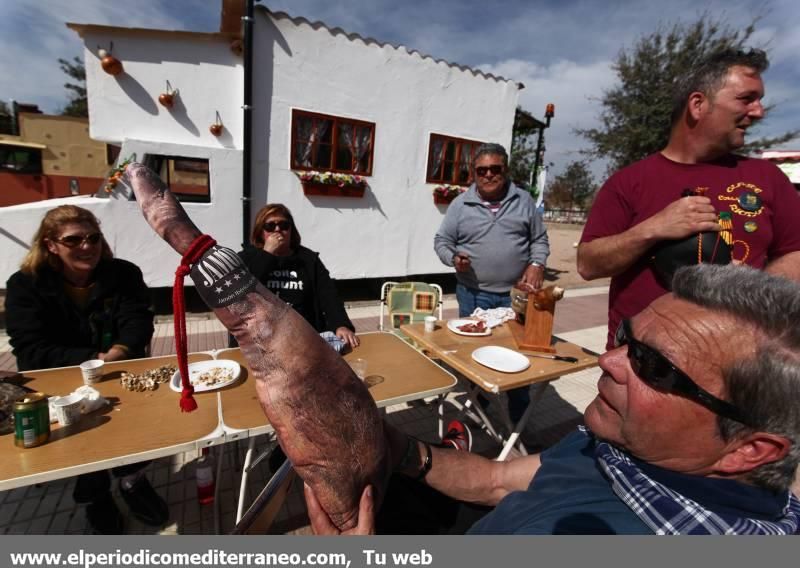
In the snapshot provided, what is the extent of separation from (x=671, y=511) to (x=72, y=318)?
3.03 m

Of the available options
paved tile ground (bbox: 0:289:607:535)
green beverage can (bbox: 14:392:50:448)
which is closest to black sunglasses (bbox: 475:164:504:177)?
paved tile ground (bbox: 0:289:607:535)

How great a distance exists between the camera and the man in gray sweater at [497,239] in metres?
3.01

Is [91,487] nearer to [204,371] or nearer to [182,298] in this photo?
[204,371]

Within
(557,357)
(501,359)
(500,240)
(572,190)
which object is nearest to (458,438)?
(501,359)

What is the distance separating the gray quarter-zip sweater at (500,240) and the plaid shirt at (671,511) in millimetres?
2153

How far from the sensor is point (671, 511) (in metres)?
0.87

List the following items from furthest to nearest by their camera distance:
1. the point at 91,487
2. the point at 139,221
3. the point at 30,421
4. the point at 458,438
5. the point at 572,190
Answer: the point at 572,190 → the point at 139,221 → the point at 91,487 → the point at 458,438 → the point at 30,421

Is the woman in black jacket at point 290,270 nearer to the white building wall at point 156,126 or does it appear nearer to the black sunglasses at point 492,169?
the black sunglasses at point 492,169

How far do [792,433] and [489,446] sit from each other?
2449 millimetres

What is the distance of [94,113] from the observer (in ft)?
16.1

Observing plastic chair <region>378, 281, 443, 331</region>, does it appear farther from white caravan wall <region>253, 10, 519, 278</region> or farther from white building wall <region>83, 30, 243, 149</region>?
white building wall <region>83, 30, 243, 149</region>

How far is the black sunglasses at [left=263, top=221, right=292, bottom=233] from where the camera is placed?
9.10 ft

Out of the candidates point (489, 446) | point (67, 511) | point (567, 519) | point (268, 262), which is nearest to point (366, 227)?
point (268, 262)

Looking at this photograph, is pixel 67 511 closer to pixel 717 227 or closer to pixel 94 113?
pixel 717 227
